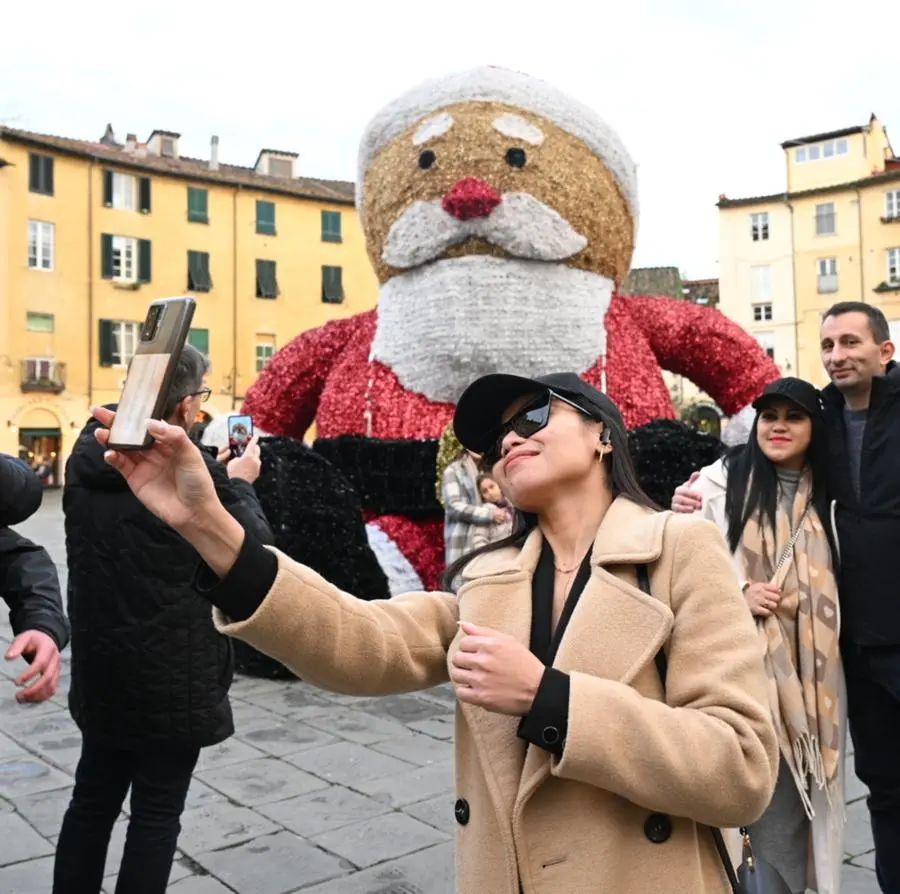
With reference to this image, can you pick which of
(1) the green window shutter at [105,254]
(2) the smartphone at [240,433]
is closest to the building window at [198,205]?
(1) the green window shutter at [105,254]

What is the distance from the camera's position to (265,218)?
27438 millimetres

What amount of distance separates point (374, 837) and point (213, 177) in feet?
84.2

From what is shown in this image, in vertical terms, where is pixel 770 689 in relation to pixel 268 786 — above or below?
above

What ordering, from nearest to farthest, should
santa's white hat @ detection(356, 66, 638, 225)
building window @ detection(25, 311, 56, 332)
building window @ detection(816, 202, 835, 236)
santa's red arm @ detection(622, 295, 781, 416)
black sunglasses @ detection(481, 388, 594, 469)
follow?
black sunglasses @ detection(481, 388, 594, 469) < santa's white hat @ detection(356, 66, 638, 225) < santa's red arm @ detection(622, 295, 781, 416) < building window @ detection(25, 311, 56, 332) < building window @ detection(816, 202, 835, 236)

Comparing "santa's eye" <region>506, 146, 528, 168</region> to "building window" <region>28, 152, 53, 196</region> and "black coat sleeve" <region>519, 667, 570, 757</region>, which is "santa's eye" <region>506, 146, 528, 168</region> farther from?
"building window" <region>28, 152, 53, 196</region>

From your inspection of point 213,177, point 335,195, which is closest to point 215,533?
point 213,177

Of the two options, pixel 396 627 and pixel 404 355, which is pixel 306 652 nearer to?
pixel 396 627

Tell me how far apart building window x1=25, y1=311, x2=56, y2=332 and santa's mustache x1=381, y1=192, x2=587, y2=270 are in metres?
21.1

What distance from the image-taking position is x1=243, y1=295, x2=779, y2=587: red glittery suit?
523cm

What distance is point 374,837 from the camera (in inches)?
118

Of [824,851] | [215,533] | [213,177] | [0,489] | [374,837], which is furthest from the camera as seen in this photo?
[213,177]

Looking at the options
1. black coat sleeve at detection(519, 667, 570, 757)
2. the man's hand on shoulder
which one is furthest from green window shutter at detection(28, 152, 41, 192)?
black coat sleeve at detection(519, 667, 570, 757)

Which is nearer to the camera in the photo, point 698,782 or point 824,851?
point 698,782

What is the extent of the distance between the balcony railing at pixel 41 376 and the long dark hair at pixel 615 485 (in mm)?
24279
